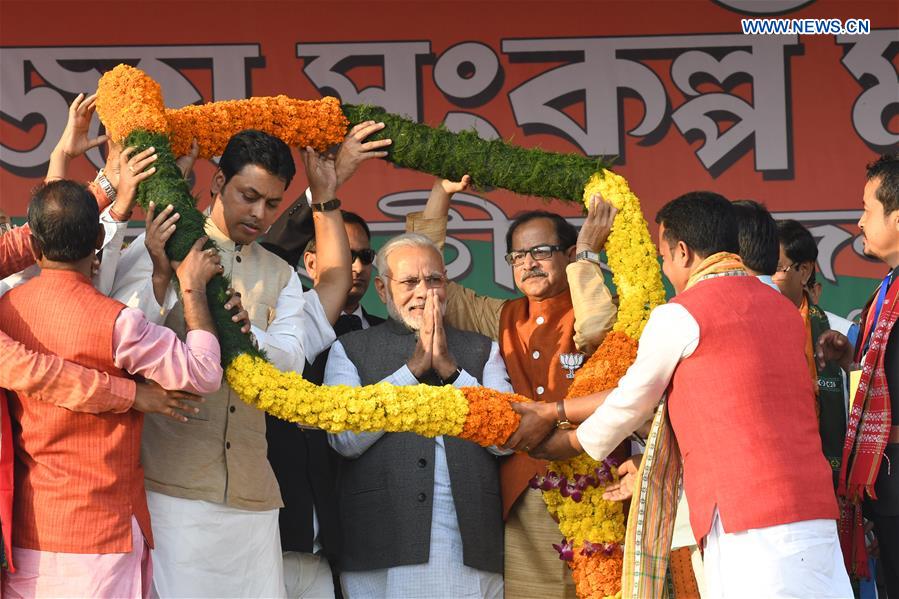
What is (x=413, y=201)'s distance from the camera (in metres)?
6.80

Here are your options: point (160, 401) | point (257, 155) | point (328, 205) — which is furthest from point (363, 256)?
point (160, 401)

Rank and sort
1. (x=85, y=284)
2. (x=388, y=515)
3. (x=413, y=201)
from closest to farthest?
(x=85, y=284), (x=388, y=515), (x=413, y=201)

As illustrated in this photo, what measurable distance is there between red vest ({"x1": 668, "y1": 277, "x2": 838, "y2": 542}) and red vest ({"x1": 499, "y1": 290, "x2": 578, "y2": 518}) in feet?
3.34

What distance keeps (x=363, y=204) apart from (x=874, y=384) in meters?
2.96

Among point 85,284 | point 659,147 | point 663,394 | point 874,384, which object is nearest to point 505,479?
point 663,394

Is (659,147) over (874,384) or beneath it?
over

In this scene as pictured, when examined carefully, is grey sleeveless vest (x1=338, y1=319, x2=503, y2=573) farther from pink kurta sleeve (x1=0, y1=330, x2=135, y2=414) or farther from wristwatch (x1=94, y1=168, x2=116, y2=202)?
pink kurta sleeve (x1=0, y1=330, x2=135, y2=414)

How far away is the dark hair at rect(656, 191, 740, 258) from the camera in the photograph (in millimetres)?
4336

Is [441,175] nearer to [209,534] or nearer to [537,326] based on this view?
[537,326]

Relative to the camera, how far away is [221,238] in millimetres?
4910

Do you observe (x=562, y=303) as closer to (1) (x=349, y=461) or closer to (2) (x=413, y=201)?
(1) (x=349, y=461)

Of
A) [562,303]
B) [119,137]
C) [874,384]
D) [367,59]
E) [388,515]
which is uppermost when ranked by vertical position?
[367,59]

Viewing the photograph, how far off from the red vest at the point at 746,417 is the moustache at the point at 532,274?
4.07 ft

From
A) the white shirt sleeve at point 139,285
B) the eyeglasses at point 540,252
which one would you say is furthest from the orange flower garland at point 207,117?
the eyeglasses at point 540,252
